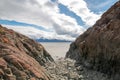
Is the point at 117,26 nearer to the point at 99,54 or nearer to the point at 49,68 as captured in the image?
the point at 99,54

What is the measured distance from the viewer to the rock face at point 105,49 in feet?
165

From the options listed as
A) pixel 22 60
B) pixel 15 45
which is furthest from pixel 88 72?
pixel 22 60

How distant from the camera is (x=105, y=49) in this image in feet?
178

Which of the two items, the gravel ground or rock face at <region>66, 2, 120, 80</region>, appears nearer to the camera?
the gravel ground

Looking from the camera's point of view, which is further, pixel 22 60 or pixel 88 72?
pixel 88 72

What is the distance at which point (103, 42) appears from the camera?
184 feet

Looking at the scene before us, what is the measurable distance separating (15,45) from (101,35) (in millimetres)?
19440

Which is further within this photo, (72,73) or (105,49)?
(105,49)

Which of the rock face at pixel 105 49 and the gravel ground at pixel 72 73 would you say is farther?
the rock face at pixel 105 49

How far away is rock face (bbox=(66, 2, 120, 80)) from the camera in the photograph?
5033 centimetres

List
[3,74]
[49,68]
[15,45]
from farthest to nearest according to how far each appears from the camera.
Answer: [49,68], [15,45], [3,74]

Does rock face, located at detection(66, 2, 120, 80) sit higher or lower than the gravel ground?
higher

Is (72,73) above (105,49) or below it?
below

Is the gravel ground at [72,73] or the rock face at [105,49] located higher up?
the rock face at [105,49]
